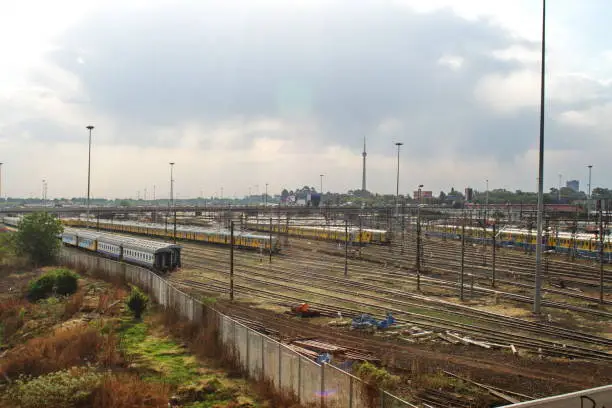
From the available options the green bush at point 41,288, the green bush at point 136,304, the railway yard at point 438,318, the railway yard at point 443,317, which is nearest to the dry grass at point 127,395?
the railway yard at point 438,318

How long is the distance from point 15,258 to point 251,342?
41.8 m

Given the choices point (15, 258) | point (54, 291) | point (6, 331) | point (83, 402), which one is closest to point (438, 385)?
point (83, 402)

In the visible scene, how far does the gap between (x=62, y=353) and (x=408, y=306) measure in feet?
56.3

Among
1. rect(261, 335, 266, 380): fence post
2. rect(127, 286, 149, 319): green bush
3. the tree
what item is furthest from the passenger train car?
rect(261, 335, 266, 380): fence post

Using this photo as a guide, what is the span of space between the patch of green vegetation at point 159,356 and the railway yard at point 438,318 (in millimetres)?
3883

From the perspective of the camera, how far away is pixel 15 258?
4841 cm

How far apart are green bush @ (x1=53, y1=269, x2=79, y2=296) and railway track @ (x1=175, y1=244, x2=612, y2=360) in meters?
9.75

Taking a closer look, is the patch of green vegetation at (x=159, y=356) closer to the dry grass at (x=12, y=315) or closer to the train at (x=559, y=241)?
the dry grass at (x=12, y=315)

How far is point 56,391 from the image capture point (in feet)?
47.0

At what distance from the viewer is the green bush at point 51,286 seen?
32.0 metres

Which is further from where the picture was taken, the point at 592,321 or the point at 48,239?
the point at 48,239

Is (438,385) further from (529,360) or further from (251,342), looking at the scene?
(251,342)

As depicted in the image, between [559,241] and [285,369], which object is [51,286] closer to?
[285,369]

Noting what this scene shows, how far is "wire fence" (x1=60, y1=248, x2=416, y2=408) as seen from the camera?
1101 centimetres
